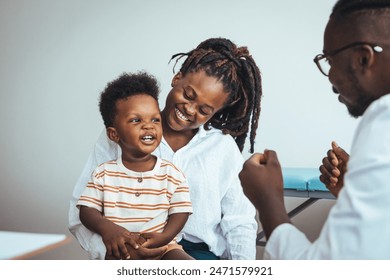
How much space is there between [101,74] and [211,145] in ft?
1.25

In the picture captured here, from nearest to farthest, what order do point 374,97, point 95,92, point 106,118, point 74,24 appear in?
1. point 374,97
2. point 106,118
3. point 95,92
4. point 74,24

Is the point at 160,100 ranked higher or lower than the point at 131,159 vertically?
higher

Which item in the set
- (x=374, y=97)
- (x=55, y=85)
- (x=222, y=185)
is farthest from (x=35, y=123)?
(x=374, y=97)

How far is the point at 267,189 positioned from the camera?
33.6 inches

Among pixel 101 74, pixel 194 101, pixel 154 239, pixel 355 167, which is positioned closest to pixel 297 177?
pixel 194 101

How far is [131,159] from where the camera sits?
121 cm

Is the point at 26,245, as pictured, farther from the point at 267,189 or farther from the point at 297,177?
the point at 297,177

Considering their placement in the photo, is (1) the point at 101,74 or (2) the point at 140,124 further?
(1) the point at 101,74

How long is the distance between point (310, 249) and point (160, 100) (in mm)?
641

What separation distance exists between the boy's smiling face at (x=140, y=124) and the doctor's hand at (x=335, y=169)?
0.40 metres

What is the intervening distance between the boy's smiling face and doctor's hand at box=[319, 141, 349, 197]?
0.40 meters

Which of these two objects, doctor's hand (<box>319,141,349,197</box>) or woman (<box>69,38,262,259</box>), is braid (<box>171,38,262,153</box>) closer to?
woman (<box>69,38,262,259</box>)

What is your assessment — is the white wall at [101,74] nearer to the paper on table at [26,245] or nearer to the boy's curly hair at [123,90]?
the boy's curly hair at [123,90]
